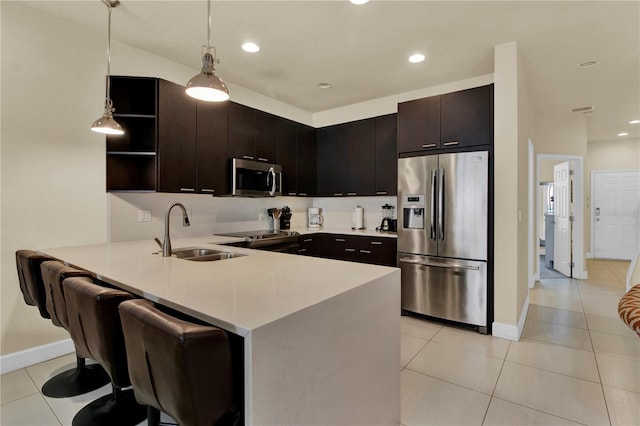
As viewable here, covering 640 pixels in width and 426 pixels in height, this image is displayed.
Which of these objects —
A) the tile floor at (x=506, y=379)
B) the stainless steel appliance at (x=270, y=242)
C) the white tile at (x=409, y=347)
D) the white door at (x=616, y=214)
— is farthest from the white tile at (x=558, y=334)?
the white door at (x=616, y=214)

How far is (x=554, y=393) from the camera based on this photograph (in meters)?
2.11

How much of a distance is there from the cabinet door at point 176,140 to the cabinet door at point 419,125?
2.23 meters

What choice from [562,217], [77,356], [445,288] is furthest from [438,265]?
[562,217]

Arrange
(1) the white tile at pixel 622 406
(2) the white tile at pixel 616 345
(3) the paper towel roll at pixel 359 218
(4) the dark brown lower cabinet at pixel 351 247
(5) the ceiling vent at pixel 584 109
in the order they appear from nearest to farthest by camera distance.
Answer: (1) the white tile at pixel 622 406, (2) the white tile at pixel 616 345, (4) the dark brown lower cabinet at pixel 351 247, (3) the paper towel roll at pixel 359 218, (5) the ceiling vent at pixel 584 109

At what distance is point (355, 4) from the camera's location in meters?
2.36

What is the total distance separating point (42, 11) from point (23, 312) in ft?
7.76

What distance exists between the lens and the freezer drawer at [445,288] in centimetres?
309

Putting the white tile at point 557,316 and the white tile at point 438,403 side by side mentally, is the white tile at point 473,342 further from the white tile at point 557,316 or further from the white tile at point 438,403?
the white tile at point 557,316

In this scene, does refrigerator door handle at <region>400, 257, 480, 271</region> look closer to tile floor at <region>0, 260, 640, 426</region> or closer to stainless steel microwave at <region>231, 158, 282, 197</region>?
tile floor at <region>0, 260, 640, 426</region>

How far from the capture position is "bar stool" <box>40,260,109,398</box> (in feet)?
5.32

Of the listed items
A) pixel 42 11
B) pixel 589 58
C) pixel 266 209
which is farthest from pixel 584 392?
pixel 42 11

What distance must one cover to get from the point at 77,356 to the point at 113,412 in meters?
0.62

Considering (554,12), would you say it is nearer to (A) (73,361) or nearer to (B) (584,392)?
(B) (584,392)

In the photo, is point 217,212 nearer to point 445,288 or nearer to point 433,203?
point 433,203
